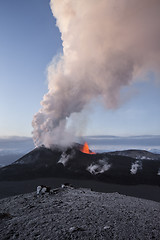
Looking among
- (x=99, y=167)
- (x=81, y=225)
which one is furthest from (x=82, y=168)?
(x=81, y=225)

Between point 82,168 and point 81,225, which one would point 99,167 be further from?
point 81,225

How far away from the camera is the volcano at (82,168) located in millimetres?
35062

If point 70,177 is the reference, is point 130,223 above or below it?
above

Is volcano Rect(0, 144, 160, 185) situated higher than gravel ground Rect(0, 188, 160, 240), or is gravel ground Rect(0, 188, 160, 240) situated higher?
gravel ground Rect(0, 188, 160, 240)

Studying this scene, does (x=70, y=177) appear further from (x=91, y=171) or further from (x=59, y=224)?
(x=59, y=224)

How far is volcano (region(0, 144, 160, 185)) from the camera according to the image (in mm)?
35062

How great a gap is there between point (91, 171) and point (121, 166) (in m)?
8.05

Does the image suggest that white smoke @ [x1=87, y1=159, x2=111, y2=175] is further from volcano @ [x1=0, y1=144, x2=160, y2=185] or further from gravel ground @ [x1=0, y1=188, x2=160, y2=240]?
gravel ground @ [x1=0, y1=188, x2=160, y2=240]

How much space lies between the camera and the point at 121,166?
40094 millimetres

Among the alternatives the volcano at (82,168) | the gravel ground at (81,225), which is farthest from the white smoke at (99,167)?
the gravel ground at (81,225)

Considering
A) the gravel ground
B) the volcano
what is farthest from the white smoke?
the gravel ground

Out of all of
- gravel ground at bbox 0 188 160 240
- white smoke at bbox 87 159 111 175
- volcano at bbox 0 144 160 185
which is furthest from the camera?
white smoke at bbox 87 159 111 175

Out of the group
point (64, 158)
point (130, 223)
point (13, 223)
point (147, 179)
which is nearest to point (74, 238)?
point (130, 223)

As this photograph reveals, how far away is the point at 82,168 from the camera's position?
40.6m
